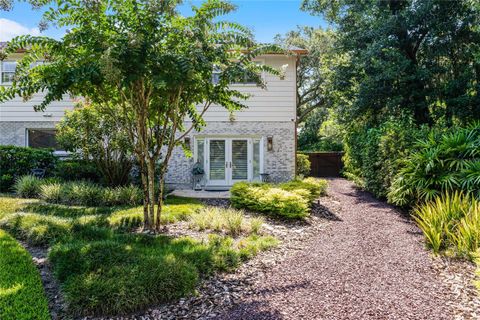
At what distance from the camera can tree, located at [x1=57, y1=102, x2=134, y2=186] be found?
32.4 ft

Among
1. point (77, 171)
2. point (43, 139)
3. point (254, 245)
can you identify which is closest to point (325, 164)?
point (77, 171)

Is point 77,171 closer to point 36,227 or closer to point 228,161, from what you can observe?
point 228,161

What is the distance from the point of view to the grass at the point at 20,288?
10.3ft

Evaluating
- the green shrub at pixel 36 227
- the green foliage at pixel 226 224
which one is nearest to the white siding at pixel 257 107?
the green foliage at pixel 226 224

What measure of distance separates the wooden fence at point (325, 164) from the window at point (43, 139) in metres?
14.2

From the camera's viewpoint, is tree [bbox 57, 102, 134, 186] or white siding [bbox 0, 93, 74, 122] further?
white siding [bbox 0, 93, 74, 122]

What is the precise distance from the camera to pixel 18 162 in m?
10.7

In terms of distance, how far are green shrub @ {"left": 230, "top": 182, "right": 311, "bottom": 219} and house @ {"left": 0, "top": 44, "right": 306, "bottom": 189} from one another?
409cm

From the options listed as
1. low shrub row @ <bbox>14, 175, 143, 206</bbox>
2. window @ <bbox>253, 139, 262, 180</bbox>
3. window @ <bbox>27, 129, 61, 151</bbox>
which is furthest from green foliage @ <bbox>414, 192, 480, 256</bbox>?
window @ <bbox>27, 129, 61, 151</bbox>

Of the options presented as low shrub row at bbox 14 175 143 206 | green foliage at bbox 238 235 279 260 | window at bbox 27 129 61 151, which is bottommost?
green foliage at bbox 238 235 279 260

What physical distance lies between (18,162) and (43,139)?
9.21ft

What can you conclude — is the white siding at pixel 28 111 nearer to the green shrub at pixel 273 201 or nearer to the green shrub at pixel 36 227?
the green shrub at pixel 36 227

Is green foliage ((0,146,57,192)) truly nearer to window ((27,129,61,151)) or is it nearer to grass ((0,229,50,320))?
window ((27,129,61,151))

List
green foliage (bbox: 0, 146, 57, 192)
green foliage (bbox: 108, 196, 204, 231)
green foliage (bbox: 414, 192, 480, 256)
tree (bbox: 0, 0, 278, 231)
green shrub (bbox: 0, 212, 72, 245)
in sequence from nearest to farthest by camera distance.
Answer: green foliage (bbox: 414, 192, 480, 256) < tree (bbox: 0, 0, 278, 231) < green shrub (bbox: 0, 212, 72, 245) < green foliage (bbox: 108, 196, 204, 231) < green foliage (bbox: 0, 146, 57, 192)
